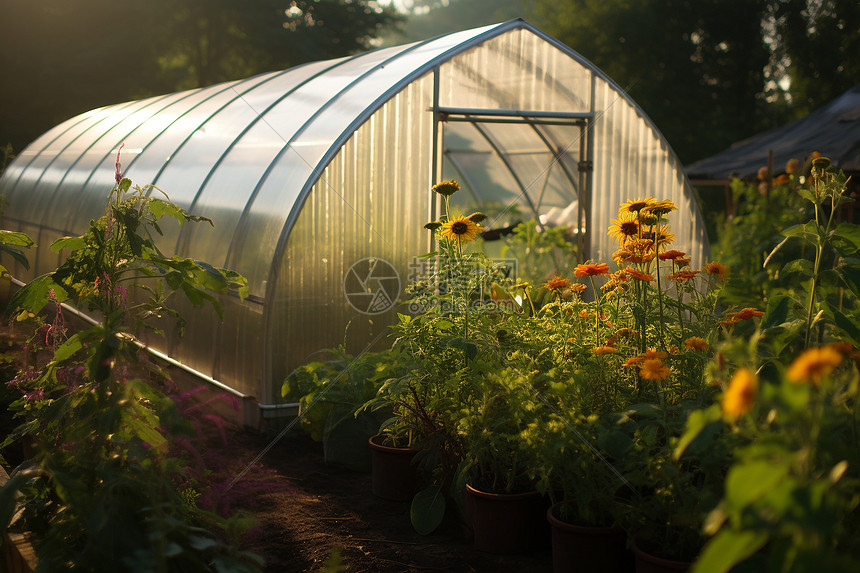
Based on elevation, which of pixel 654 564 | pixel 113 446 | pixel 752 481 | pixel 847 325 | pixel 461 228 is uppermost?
pixel 461 228

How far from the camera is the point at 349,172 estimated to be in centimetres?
570

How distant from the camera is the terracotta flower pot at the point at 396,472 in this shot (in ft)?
13.5

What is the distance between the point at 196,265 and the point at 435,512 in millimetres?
1769

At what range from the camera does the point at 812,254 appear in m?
5.13

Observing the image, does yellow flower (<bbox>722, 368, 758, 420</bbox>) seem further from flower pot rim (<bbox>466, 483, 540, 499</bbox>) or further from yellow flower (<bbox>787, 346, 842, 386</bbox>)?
flower pot rim (<bbox>466, 483, 540, 499</bbox>)

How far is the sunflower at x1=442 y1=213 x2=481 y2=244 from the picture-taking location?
3963 millimetres

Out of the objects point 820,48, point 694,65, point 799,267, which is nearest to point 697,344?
point 799,267

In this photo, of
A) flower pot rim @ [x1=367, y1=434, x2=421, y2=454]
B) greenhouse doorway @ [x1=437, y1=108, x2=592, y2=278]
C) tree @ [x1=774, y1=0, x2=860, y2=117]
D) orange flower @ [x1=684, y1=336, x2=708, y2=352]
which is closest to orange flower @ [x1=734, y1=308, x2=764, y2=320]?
Answer: orange flower @ [x1=684, y1=336, x2=708, y2=352]

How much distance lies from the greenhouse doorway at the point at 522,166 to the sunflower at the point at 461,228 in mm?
2301

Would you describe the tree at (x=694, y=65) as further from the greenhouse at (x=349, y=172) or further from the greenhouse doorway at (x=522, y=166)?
the greenhouse at (x=349, y=172)

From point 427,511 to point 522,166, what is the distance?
20.8ft

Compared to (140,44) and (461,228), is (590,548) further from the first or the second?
(140,44)

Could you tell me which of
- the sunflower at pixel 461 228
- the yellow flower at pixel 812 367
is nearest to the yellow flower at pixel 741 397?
the yellow flower at pixel 812 367

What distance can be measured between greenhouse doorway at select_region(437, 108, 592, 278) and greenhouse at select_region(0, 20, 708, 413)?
0.12 feet
